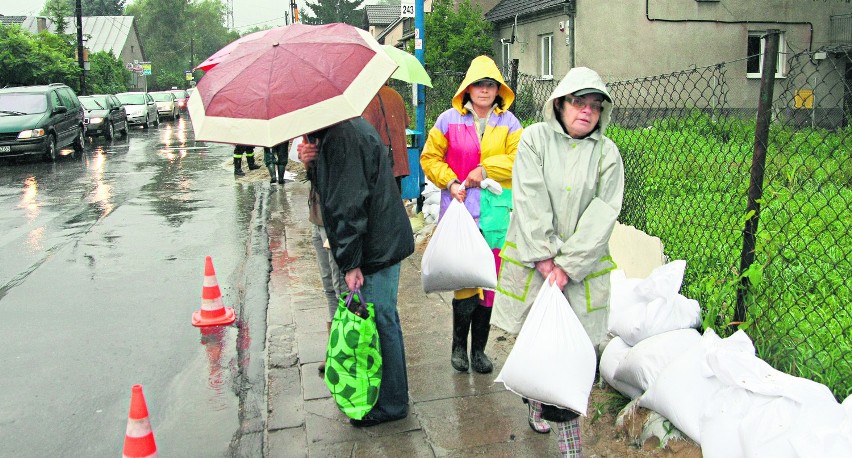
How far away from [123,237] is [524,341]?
764 cm

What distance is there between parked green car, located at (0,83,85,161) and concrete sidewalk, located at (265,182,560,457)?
1418 cm

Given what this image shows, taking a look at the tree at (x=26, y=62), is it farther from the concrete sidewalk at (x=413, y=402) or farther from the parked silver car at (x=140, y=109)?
the concrete sidewalk at (x=413, y=402)

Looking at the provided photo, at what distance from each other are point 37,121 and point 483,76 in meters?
16.9

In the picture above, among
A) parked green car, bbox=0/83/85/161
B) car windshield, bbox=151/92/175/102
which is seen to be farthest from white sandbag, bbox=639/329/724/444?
car windshield, bbox=151/92/175/102

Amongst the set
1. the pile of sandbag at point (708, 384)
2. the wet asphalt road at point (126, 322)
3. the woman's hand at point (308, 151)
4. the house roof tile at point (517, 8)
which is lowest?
the wet asphalt road at point (126, 322)

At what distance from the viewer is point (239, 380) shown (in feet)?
16.1

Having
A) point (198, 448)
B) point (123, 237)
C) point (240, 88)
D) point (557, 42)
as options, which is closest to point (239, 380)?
point (198, 448)

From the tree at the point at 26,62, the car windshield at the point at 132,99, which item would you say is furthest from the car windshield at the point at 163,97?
the tree at the point at 26,62

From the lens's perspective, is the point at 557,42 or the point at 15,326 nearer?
the point at 15,326

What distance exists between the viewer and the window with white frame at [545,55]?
23.9 metres

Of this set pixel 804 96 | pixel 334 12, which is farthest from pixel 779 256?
pixel 334 12

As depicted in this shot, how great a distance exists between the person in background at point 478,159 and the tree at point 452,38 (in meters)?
20.5

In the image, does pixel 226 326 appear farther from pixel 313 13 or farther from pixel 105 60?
pixel 313 13

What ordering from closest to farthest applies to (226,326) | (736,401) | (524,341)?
(736,401)
(524,341)
(226,326)
